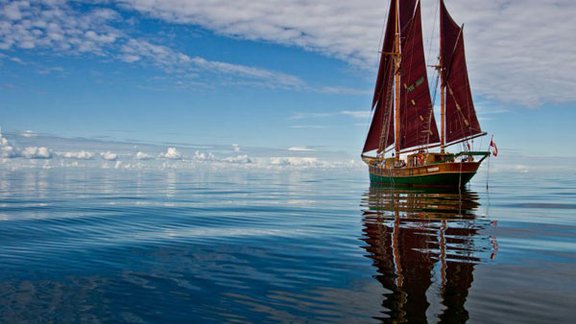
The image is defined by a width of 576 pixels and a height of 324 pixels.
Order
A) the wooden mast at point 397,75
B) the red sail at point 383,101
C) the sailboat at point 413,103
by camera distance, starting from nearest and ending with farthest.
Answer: the sailboat at point 413,103, the wooden mast at point 397,75, the red sail at point 383,101

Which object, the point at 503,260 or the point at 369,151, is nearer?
the point at 503,260

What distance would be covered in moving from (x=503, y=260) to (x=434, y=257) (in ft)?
6.03

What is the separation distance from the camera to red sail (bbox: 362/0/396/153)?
61316 mm

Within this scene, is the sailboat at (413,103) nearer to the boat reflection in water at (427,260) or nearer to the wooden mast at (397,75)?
the wooden mast at (397,75)

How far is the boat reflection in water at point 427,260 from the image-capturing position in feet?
22.4

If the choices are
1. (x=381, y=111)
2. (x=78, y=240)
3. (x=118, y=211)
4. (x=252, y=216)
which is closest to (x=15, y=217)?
(x=118, y=211)

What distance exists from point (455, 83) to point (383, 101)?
10.7 meters

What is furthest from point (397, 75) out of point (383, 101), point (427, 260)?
point (427, 260)

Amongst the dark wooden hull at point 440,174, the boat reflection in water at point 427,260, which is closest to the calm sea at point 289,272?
the boat reflection in water at point 427,260

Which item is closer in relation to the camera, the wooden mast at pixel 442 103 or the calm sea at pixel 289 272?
the calm sea at pixel 289 272

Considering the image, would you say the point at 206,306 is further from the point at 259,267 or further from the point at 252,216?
the point at 252,216

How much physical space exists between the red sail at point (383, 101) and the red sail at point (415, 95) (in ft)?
6.70

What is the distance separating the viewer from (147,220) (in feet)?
63.8

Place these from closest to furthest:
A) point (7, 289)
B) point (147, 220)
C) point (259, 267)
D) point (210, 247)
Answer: point (7, 289)
point (259, 267)
point (210, 247)
point (147, 220)
